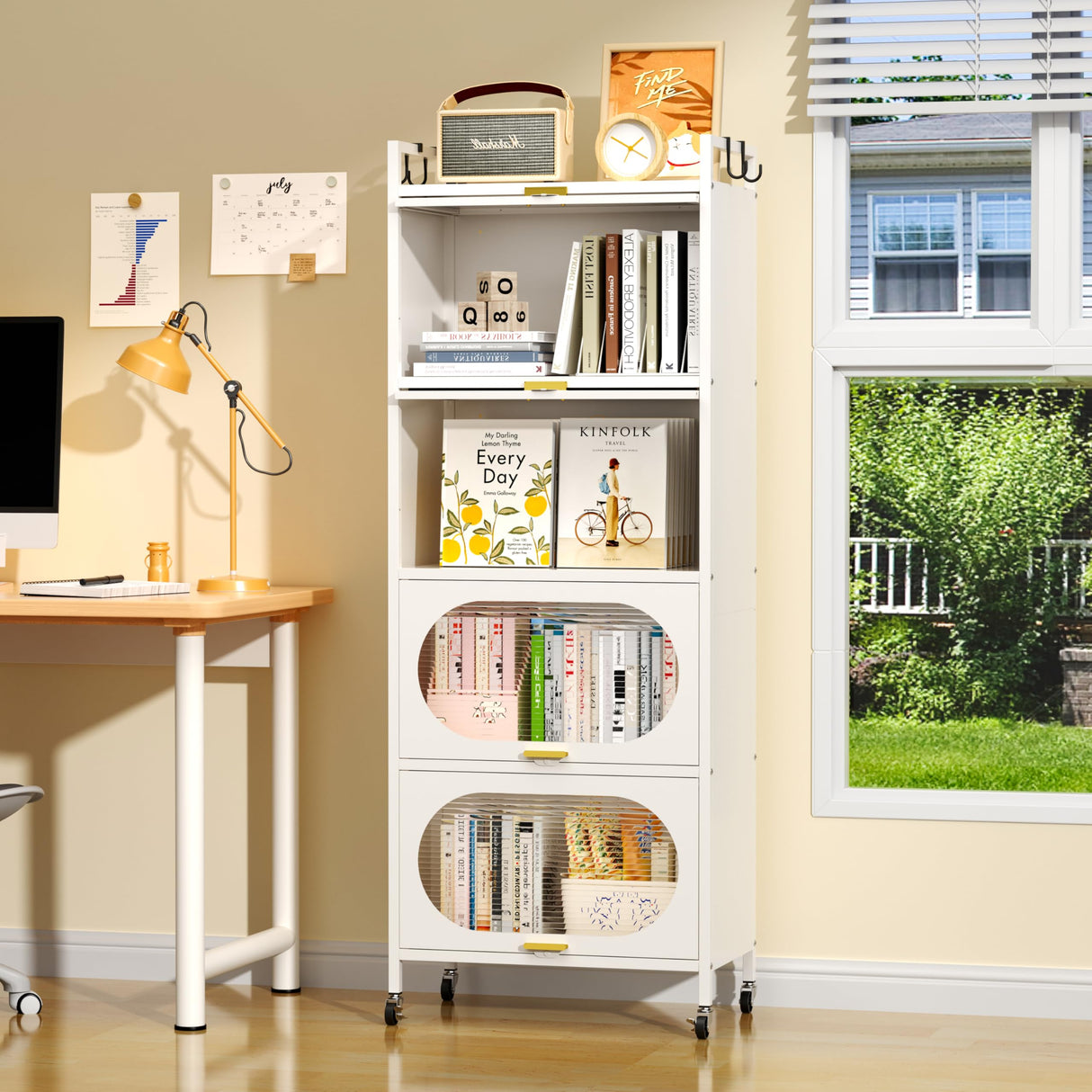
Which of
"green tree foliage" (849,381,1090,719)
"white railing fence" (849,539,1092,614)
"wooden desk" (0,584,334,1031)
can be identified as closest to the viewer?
"wooden desk" (0,584,334,1031)

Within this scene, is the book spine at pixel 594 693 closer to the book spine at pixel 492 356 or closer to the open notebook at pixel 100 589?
the book spine at pixel 492 356

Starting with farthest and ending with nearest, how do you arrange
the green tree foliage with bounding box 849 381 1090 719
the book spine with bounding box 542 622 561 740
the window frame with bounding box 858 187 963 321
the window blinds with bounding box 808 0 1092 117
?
the green tree foliage with bounding box 849 381 1090 719 < the window frame with bounding box 858 187 963 321 < the window blinds with bounding box 808 0 1092 117 < the book spine with bounding box 542 622 561 740

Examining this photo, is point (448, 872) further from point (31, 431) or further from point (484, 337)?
point (31, 431)

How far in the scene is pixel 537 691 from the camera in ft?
9.18

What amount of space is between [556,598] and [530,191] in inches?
30.3

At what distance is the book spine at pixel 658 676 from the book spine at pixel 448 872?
1.50ft

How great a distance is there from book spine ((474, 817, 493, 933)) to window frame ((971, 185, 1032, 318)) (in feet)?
4.96

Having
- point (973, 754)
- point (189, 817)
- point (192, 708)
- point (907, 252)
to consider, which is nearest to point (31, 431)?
point (192, 708)

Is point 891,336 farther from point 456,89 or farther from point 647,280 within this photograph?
point 456,89

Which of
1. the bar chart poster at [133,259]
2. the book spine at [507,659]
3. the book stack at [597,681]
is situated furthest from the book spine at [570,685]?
the bar chart poster at [133,259]

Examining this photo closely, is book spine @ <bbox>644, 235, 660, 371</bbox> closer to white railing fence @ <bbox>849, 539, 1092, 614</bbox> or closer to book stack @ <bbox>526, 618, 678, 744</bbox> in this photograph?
book stack @ <bbox>526, 618, 678, 744</bbox>

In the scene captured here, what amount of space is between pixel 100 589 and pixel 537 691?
2.80ft

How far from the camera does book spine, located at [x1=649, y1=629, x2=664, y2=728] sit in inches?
108

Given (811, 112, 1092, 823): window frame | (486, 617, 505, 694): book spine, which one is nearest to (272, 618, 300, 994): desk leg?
(486, 617, 505, 694): book spine
